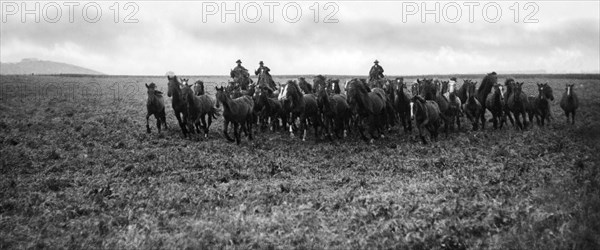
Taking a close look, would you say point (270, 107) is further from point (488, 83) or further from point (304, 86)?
point (488, 83)

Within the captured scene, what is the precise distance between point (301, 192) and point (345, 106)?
9442 mm

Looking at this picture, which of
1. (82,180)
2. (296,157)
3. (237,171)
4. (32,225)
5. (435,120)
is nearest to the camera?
(32,225)

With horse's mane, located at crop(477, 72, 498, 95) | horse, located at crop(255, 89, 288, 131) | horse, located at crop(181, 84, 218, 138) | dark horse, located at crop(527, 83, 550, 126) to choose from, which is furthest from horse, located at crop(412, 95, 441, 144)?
horse, located at crop(181, 84, 218, 138)

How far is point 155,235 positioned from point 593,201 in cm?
893

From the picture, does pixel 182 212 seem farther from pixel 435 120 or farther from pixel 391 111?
pixel 391 111

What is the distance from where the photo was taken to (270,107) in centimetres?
2167

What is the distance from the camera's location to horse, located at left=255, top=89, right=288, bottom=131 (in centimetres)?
2123

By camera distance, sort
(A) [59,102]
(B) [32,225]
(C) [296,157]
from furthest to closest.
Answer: (A) [59,102] → (C) [296,157] → (B) [32,225]

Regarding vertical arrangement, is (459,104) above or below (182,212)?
above

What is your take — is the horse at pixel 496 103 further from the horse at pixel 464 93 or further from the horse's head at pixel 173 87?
the horse's head at pixel 173 87

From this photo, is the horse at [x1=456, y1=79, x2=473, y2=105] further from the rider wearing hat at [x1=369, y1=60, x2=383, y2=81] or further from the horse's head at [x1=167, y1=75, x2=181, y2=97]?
the horse's head at [x1=167, y1=75, x2=181, y2=97]

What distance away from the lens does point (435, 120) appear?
18594mm

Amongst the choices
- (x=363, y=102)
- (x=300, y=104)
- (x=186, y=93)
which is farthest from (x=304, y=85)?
(x=186, y=93)

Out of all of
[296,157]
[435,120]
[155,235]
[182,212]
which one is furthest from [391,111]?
[155,235]
